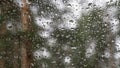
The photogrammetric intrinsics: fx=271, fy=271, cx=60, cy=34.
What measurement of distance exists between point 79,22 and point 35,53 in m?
1.66

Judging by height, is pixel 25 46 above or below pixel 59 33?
above

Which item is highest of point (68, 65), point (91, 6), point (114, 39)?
point (91, 6)

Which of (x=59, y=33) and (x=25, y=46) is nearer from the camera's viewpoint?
(x=25, y=46)

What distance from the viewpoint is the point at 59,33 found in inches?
280

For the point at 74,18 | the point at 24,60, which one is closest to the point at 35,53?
the point at 24,60

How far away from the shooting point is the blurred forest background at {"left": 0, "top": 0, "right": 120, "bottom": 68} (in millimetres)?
5727

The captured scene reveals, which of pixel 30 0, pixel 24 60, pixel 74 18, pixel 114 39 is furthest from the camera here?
pixel 114 39

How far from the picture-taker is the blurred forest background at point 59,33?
18.8ft

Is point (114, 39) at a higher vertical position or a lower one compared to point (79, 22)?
lower

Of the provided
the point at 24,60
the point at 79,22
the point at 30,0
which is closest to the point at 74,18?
the point at 79,22

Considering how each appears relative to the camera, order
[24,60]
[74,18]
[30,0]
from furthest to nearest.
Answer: [74,18], [30,0], [24,60]

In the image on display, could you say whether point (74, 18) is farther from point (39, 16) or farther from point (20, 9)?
point (20, 9)

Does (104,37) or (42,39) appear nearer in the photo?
(42,39)

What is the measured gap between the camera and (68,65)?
26.5 feet
